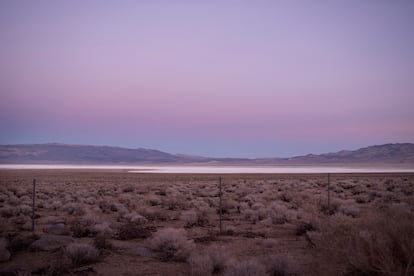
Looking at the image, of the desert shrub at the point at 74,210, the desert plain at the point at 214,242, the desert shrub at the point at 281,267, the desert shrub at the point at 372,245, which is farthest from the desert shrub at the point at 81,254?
the desert shrub at the point at 74,210

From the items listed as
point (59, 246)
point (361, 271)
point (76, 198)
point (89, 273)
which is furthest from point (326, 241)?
point (76, 198)

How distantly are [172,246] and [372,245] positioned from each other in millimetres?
6520

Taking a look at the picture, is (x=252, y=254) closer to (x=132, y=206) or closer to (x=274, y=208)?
(x=274, y=208)

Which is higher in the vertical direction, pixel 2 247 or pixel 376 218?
pixel 376 218

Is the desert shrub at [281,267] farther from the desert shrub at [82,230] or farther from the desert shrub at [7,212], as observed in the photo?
the desert shrub at [7,212]

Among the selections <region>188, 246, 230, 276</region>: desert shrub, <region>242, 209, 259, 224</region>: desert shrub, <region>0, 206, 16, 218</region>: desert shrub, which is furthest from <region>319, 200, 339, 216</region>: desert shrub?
<region>0, 206, 16, 218</region>: desert shrub

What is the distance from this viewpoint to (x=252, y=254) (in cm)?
1241

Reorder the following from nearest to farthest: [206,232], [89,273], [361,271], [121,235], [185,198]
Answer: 1. [361,271]
2. [89,273]
3. [121,235]
4. [206,232]
5. [185,198]

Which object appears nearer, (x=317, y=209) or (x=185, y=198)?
(x=317, y=209)

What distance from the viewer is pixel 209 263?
10.1m

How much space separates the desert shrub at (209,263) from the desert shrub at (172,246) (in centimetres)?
86

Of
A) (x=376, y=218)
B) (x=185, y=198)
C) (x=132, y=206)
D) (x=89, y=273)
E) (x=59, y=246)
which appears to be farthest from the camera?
(x=185, y=198)

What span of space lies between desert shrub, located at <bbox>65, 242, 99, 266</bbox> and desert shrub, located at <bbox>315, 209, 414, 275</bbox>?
620cm

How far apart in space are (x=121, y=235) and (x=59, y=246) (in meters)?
2.61
